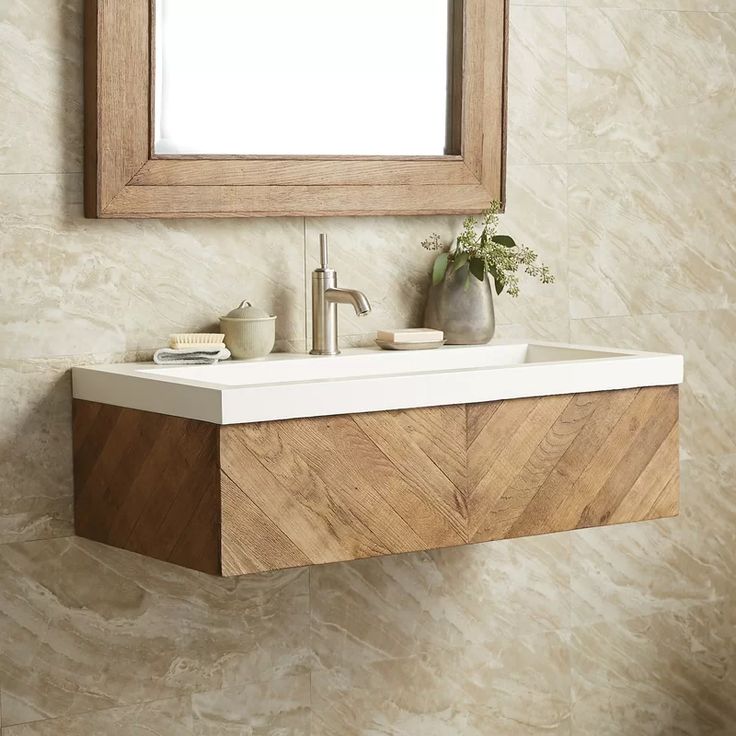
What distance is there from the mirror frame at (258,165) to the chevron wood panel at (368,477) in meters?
0.41

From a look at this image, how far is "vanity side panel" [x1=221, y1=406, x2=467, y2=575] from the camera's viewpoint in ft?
6.50

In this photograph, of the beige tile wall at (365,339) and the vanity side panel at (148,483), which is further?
the beige tile wall at (365,339)

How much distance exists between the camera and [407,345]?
254 cm

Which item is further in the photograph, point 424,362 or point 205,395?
point 424,362

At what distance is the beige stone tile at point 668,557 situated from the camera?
2.98 meters

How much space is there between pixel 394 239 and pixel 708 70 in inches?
36.6

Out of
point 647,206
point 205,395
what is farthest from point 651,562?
point 205,395

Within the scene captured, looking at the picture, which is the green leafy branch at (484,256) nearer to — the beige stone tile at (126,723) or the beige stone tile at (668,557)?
→ the beige stone tile at (668,557)

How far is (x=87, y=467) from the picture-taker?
2289 mm

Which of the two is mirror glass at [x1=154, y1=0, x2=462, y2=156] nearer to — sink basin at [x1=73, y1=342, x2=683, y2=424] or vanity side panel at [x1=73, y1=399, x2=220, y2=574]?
sink basin at [x1=73, y1=342, x2=683, y2=424]

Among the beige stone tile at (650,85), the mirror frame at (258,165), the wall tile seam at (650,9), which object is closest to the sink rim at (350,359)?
the mirror frame at (258,165)

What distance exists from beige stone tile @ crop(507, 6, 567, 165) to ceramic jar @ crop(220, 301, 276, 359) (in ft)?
2.36

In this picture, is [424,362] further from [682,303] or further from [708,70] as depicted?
[708,70]

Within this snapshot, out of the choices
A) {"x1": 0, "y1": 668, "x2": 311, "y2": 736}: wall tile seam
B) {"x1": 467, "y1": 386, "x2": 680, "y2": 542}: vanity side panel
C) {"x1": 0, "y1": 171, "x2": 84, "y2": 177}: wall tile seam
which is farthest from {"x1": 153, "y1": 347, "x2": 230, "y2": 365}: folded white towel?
{"x1": 0, "y1": 668, "x2": 311, "y2": 736}: wall tile seam
